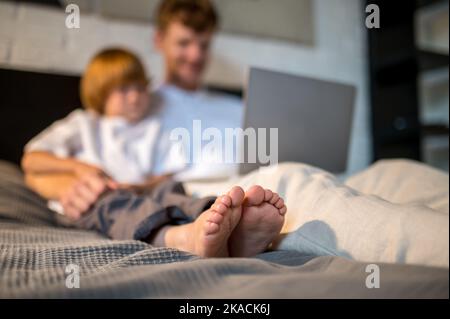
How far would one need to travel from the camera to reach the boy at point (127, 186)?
1.62 feet

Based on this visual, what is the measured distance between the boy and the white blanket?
4 centimetres

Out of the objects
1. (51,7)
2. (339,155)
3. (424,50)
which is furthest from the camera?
(424,50)

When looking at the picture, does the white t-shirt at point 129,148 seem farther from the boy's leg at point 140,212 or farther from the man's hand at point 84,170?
the boy's leg at point 140,212

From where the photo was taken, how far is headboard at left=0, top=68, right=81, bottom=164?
1380 millimetres

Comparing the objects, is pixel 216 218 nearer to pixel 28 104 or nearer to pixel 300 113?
pixel 300 113

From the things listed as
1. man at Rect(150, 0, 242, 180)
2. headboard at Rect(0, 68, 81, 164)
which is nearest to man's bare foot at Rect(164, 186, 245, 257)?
man at Rect(150, 0, 242, 180)

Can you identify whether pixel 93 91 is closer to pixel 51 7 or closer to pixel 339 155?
pixel 51 7

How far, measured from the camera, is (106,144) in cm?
122

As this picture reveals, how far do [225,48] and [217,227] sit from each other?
1.55 m

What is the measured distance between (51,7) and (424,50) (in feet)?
5.72

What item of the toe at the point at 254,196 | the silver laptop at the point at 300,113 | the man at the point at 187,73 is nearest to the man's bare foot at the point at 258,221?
the toe at the point at 254,196

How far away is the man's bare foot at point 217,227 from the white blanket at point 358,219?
0.08 meters

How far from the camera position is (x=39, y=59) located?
4.74 feet
